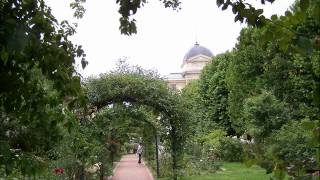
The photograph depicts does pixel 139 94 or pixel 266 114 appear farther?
→ pixel 266 114

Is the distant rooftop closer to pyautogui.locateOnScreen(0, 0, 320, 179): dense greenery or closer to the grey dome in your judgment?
the grey dome

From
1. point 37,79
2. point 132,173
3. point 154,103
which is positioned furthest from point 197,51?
point 37,79

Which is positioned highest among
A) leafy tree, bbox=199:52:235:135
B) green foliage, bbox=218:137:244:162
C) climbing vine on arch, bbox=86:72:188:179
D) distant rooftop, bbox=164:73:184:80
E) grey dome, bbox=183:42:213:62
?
grey dome, bbox=183:42:213:62

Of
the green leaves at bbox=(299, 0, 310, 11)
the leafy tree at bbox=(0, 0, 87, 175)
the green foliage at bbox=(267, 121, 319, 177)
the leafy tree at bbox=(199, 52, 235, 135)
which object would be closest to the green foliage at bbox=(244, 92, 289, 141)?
the green foliage at bbox=(267, 121, 319, 177)

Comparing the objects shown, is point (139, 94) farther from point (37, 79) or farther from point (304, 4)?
point (304, 4)

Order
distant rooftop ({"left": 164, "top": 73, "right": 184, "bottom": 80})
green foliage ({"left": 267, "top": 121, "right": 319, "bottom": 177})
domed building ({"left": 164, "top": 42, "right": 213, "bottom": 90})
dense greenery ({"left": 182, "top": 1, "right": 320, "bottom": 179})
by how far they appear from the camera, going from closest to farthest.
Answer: green foliage ({"left": 267, "top": 121, "right": 319, "bottom": 177}), dense greenery ({"left": 182, "top": 1, "right": 320, "bottom": 179}), domed building ({"left": 164, "top": 42, "right": 213, "bottom": 90}), distant rooftop ({"left": 164, "top": 73, "right": 184, "bottom": 80})

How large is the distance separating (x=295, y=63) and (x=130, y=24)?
18654 millimetres

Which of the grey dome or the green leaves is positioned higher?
the grey dome

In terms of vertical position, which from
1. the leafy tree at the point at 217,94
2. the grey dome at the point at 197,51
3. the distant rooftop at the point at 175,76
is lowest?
the leafy tree at the point at 217,94

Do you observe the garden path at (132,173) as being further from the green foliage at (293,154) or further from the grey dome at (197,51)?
the grey dome at (197,51)

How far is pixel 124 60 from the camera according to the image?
23.0 metres

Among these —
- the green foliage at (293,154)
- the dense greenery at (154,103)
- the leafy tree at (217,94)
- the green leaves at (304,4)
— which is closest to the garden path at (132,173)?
the dense greenery at (154,103)

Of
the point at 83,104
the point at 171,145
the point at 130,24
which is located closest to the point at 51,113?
the point at 83,104

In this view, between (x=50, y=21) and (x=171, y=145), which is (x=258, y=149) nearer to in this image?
(x=50, y=21)
